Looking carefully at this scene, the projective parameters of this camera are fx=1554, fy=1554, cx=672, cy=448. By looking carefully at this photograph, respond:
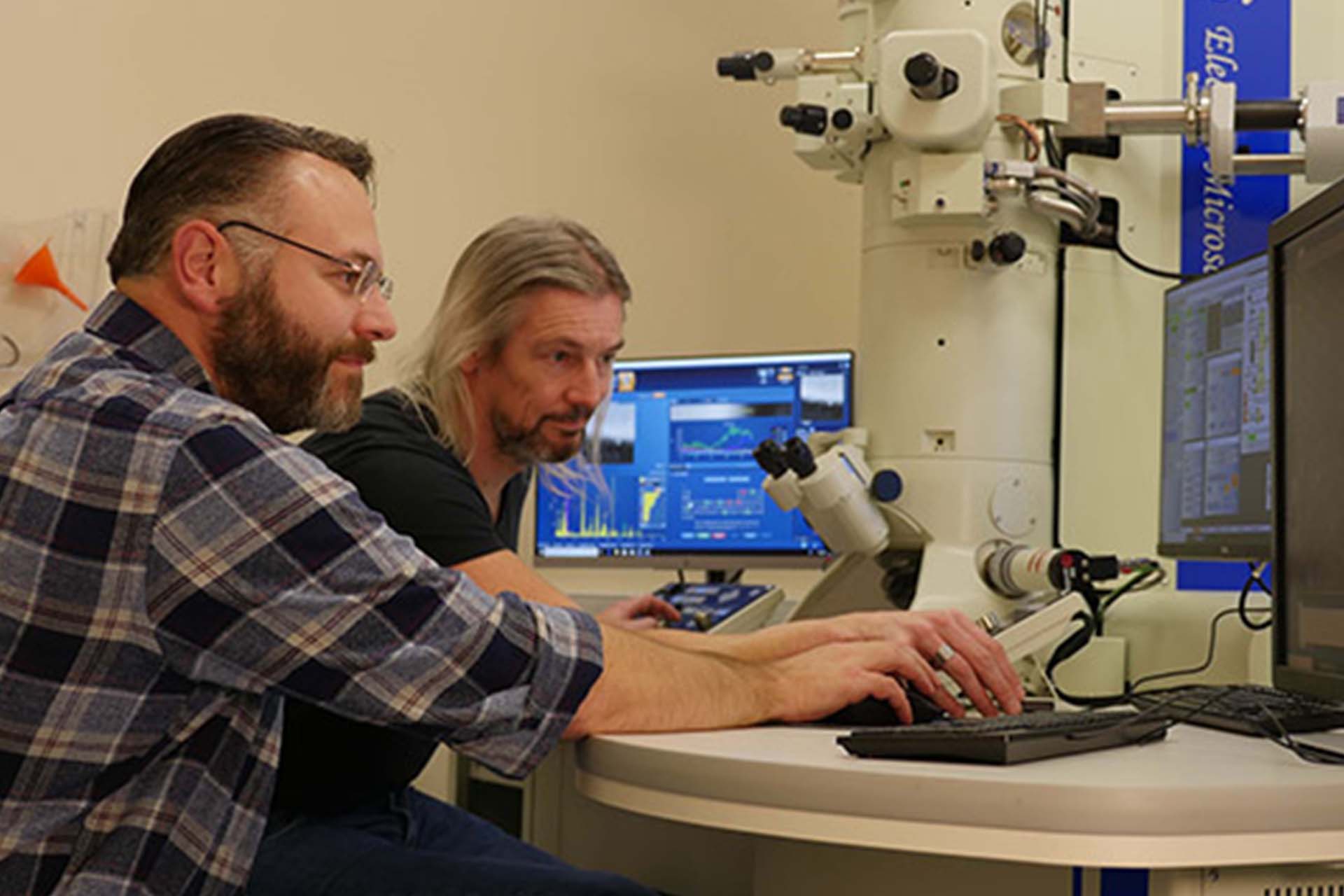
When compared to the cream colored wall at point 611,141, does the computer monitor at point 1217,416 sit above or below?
below

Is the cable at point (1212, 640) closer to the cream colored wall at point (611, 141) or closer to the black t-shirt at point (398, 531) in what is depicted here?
the cream colored wall at point (611, 141)

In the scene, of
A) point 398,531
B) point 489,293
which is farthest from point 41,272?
point 398,531

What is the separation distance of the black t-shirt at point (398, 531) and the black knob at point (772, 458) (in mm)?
434

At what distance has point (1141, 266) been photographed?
208cm

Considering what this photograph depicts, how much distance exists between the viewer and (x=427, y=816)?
1.71m

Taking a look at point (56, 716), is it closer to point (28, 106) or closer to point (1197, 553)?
point (1197, 553)

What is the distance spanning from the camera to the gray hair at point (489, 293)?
1.84 metres

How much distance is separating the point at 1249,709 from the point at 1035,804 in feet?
1.63

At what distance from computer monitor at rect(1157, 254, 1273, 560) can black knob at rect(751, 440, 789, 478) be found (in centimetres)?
45

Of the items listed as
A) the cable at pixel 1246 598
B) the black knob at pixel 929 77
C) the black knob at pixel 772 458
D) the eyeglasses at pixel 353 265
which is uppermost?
the black knob at pixel 929 77

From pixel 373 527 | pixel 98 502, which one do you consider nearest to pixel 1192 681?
pixel 373 527

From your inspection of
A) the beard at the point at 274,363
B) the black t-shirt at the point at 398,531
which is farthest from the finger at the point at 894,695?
the beard at the point at 274,363

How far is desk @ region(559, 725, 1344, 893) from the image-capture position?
907mm

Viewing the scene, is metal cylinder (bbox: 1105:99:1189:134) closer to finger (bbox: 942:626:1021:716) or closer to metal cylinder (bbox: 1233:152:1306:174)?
metal cylinder (bbox: 1233:152:1306:174)
